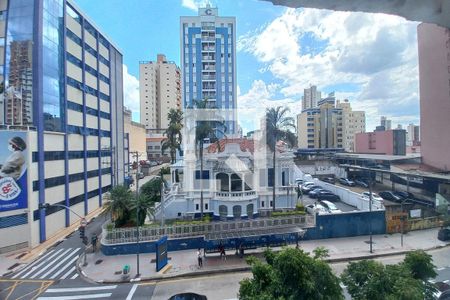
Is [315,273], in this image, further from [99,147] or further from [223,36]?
[223,36]

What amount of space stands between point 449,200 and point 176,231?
2797 centimetres

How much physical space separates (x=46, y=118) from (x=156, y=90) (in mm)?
73799

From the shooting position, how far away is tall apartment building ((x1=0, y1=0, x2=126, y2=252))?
23484 mm

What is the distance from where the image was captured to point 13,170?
23.0 meters

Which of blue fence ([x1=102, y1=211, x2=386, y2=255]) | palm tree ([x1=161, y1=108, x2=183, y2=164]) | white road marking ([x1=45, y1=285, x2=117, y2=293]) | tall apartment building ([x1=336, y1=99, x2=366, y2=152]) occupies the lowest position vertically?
white road marking ([x1=45, y1=285, x2=117, y2=293])

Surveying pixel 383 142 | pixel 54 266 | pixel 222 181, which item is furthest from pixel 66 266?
pixel 383 142

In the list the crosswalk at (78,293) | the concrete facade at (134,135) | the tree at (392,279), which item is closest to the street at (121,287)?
the crosswalk at (78,293)

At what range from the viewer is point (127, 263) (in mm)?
19547

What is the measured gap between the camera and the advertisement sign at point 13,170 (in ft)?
73.8

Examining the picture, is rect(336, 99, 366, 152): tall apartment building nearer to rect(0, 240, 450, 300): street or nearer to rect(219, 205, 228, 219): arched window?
rect(219, 205, 228, 219): arched window

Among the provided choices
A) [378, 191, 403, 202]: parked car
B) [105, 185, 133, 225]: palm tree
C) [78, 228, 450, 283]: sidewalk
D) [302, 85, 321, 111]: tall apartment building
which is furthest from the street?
[302, 85, 321, 111]: tall apartment building

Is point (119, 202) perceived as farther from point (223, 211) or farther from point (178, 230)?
point (223, 211)

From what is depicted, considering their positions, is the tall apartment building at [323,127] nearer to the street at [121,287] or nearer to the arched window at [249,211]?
the arched window at [249,211]

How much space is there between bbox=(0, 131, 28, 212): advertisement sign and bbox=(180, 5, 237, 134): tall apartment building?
41.7 meters
